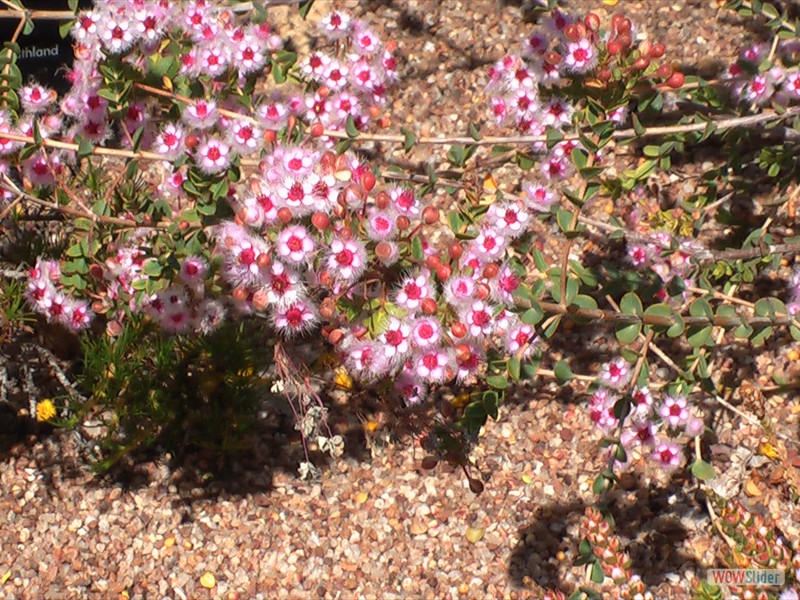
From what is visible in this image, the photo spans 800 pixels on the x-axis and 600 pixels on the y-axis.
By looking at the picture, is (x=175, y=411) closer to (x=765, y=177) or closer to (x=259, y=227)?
(x=259, y=227)

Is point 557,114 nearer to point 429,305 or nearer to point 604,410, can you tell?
point 604,410

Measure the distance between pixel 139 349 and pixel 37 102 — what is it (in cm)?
78

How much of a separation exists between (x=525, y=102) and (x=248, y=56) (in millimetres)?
854

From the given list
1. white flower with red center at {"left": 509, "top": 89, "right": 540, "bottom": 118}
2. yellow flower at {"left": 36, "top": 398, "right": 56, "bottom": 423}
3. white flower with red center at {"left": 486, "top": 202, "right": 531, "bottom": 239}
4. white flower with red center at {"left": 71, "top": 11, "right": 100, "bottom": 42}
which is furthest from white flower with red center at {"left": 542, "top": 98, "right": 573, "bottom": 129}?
yellow flower at {"left": 36, "top": 398, "right": 56, "bottom": 423}

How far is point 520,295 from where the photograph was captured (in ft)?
7.32

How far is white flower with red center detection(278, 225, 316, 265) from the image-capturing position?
2.20m

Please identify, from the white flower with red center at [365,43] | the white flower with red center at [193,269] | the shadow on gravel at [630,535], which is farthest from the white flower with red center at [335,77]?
the shadow on gravel at [630,535]

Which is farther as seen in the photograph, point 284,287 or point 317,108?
point 317,108

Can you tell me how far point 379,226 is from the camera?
7.38ft

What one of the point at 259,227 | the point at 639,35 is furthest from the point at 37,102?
the point at 639,35

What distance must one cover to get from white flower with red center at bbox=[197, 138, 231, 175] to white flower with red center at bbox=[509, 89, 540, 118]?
38.7 inches

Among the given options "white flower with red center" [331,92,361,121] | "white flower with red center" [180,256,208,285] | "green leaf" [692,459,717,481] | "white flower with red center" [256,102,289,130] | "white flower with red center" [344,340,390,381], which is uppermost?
"white flower with red center" [256,102,289,130]

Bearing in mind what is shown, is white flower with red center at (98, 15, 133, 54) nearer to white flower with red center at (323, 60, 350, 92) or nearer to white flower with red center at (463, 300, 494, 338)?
white flower with red center at (323, 60, 350, 92)

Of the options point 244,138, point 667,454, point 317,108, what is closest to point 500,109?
point 317,108
